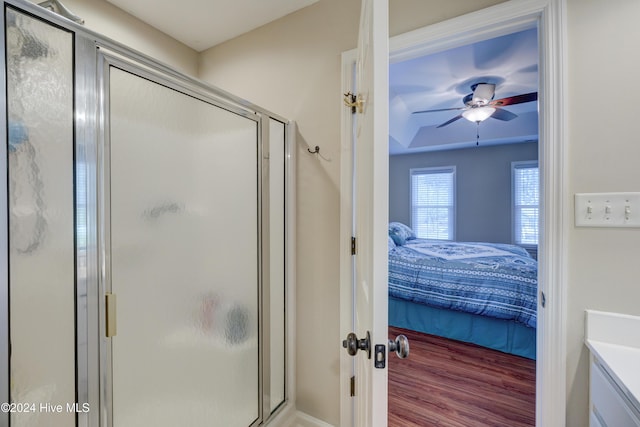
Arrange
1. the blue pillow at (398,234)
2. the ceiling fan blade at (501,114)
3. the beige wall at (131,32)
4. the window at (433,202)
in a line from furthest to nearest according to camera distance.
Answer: the window at (433,202), the blue pillow at (398,234), the ceiling fan blade at (501,114), the beige wall at (131,32)

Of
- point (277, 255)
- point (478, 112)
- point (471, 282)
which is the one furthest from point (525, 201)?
point (277, 255)

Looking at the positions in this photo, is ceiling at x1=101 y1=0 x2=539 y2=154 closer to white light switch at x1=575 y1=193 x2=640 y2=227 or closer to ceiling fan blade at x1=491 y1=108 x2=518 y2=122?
ceiling fan blade at x1=491 y1=108 x2=518 y2=122

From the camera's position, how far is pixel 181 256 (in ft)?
3.55

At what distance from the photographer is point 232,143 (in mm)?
1289

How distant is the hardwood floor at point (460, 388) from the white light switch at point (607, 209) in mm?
1395

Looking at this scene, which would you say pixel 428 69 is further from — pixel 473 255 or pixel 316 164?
pixel 473 255

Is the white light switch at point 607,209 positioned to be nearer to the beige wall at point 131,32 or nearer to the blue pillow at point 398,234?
the beige wall at point 131,32

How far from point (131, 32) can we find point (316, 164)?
142cm

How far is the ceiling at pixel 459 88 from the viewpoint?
2406 millimetres

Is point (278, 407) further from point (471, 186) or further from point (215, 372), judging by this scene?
point (471, 186)

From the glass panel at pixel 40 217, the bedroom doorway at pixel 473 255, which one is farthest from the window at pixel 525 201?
the glass panel at pixel 40 217

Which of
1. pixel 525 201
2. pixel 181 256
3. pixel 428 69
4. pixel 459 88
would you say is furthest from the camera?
pixel 525 201

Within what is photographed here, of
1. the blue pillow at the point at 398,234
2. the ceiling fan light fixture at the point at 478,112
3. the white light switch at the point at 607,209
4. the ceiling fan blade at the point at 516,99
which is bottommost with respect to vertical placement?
the blue pillow at the point at 398,234

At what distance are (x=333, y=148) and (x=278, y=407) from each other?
150cm
